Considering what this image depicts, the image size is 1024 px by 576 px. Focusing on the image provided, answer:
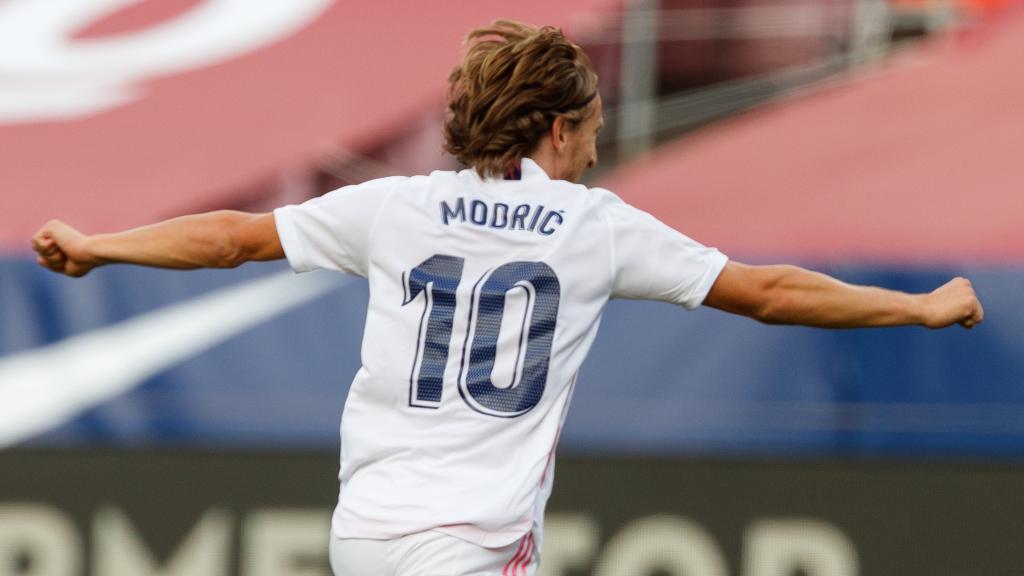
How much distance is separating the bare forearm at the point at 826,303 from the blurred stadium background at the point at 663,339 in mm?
2211

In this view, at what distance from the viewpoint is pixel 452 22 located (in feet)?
20.2

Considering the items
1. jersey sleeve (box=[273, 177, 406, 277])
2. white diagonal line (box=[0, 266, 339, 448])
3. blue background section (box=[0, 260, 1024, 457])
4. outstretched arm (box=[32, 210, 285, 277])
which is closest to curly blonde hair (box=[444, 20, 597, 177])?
jersey sleeve (box=[273, 177, 406, 277])

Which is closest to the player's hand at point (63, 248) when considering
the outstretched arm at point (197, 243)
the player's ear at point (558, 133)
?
the outstretched arm at point (197, 243)

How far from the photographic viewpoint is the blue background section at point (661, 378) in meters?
5.03

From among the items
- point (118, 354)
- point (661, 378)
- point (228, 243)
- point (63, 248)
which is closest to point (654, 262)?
point (228, 243)

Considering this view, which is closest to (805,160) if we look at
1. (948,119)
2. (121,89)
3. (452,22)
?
(948,119)

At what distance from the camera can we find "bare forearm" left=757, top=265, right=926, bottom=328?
2844 millimetres

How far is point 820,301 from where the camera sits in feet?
9.39

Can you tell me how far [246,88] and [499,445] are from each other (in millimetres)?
3780

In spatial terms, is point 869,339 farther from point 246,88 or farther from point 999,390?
point 246,88

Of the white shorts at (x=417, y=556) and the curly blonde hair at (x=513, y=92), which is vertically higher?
the curly blonde hair at (x=513, y=92)

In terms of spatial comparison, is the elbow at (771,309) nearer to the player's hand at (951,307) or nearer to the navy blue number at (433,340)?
the player's hand at (951,307)

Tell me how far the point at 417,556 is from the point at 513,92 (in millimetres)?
857

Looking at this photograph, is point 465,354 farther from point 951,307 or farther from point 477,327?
point 951,307
